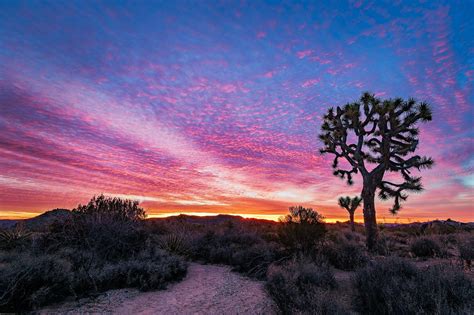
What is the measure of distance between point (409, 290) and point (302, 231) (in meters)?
7.60

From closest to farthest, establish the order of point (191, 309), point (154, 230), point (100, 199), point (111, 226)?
1. point (191, 309)
2. point (111, 226)
3. point (100, 199)
4. point (154, 230)

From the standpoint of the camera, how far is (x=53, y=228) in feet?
38.4

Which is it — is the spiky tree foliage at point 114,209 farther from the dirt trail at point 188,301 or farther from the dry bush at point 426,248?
the dry bush at point 426,248

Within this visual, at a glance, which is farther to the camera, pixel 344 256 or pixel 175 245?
pixel 175 245

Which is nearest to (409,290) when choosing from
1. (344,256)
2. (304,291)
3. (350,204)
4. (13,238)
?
(304,291)

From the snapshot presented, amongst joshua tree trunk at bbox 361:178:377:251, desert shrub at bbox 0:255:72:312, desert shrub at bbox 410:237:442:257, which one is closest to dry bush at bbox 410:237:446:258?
desert shrub at bbox 410:237:442:257

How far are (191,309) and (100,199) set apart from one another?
9163mm

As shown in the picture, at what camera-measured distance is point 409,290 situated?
4.48 meters

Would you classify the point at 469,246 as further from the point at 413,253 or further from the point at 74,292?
the point at 74,292

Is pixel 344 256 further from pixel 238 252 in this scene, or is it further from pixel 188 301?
pixel 188 301

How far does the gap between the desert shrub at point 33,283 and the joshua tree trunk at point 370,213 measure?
13.5 meters

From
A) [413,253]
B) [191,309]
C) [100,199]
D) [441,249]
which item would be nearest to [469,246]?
[441,249]

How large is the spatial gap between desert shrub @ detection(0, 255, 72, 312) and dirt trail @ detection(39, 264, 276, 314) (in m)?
0.37

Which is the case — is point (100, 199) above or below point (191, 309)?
above
